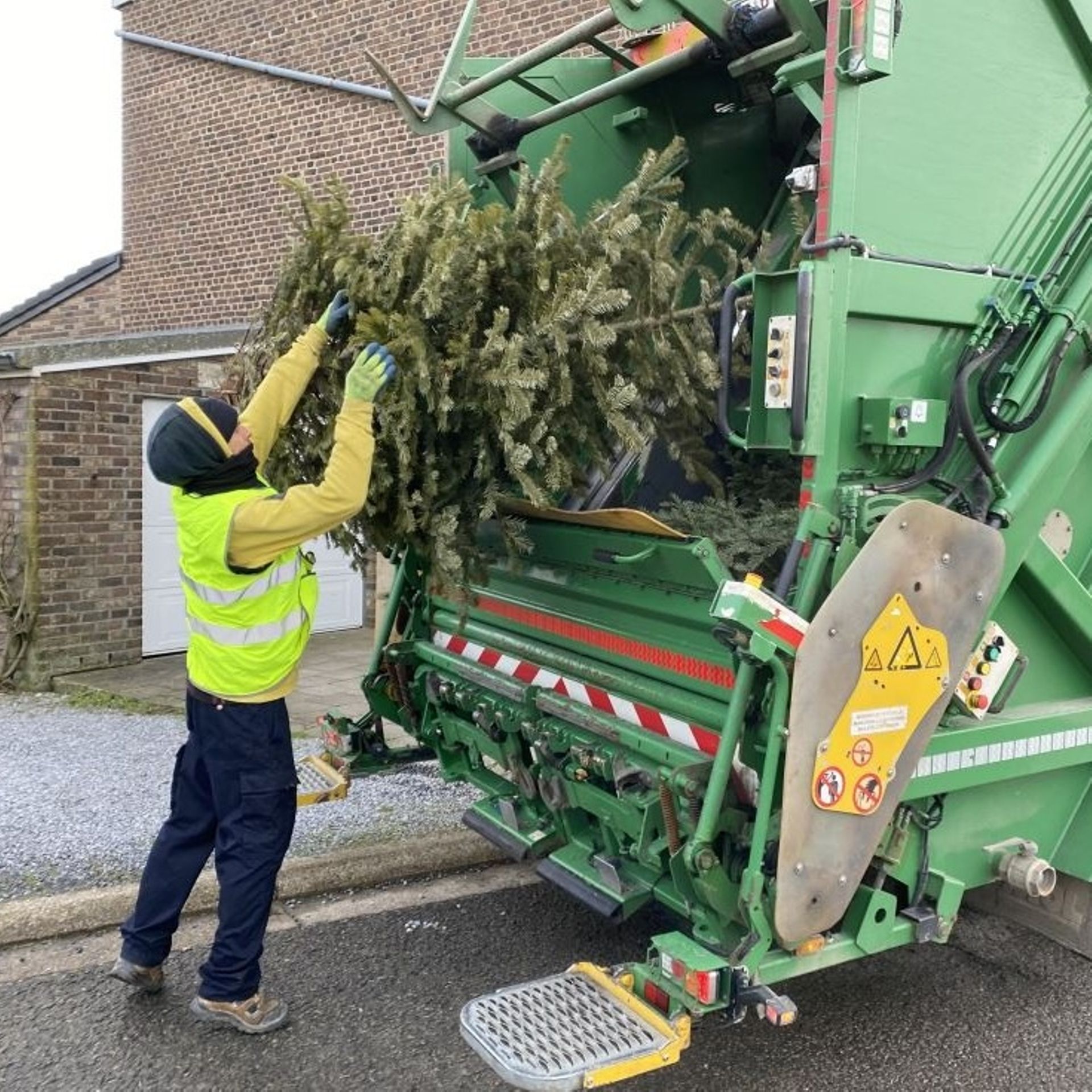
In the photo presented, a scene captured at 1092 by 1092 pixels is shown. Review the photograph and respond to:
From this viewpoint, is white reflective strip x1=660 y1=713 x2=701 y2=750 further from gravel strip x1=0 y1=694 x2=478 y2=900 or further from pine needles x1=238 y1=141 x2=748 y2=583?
gravel strip x1=0 y1=694 x2=478 y2=900

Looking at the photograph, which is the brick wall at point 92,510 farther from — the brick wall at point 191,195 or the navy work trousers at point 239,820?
the navy work trousers at point 239,820

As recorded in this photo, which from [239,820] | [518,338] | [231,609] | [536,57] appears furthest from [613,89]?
[239,820]

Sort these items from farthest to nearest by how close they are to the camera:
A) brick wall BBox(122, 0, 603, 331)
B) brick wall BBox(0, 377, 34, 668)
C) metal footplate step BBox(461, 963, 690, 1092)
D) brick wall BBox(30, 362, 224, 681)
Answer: brick wall BBox(122, 0, 603, 331)
brick wall BBox(30, 362, 224, 681)
brick wall BBox(0, 377, 34, 668)
metal footplate step BBox(461, 963, 690, 1092)

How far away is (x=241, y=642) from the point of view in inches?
125

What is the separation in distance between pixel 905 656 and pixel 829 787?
35cm

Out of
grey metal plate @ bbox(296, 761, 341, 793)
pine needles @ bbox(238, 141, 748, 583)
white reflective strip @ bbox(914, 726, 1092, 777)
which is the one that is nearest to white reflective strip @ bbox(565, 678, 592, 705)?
pine needles @ bbox(238, 141, 748, 583)

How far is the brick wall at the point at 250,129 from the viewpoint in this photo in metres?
10.1

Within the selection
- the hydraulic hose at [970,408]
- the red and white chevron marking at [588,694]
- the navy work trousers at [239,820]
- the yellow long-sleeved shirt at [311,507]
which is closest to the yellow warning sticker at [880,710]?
the red and white chevron marking at [588,694]

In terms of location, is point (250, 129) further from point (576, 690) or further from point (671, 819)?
point (671, 819)

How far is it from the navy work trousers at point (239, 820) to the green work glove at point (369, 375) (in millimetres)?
939

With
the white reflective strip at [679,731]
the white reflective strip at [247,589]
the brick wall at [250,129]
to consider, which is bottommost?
the white reflective strip at [679,731]

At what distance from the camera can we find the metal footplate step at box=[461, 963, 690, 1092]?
92.4 inches

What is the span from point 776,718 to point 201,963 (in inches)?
86.2

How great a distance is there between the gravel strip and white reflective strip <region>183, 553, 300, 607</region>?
1452 mm
